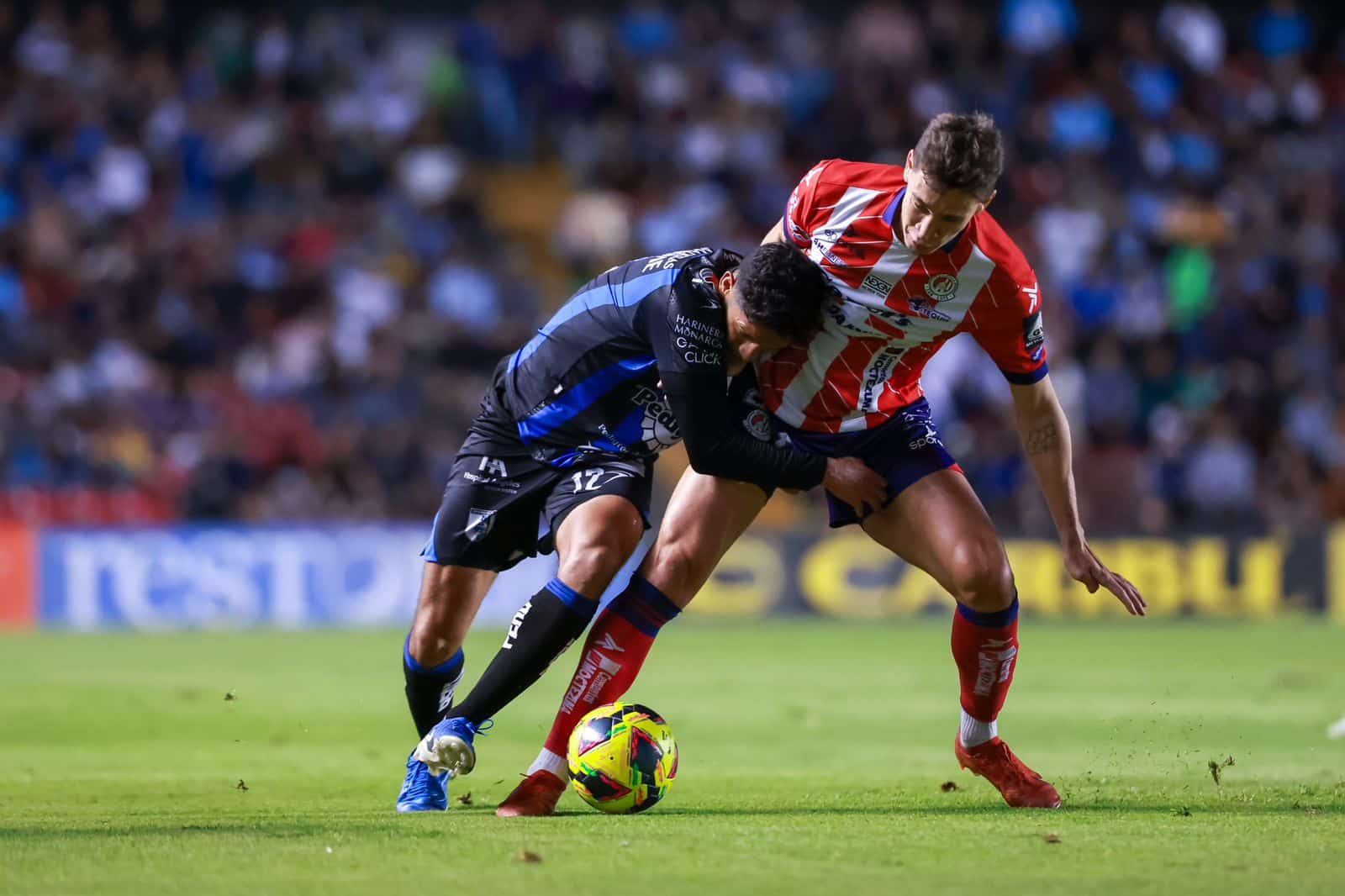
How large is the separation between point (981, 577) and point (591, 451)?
1.44 meters

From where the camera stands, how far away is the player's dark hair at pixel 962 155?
5.86 metres

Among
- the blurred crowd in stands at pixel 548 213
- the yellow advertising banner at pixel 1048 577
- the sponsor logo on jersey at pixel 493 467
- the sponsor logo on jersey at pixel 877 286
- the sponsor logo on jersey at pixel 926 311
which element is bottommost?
the sponsor logo on jersey at pixel 493 467

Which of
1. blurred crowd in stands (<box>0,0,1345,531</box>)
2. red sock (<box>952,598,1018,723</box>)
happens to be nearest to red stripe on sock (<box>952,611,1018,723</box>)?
red sock (<box>952,598,1018,723</box>)

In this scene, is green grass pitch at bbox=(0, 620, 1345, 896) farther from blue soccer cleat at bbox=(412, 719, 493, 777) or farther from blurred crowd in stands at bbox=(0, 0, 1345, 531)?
blurred crowd in stands at bbox=(0, 0, 1345, 531)

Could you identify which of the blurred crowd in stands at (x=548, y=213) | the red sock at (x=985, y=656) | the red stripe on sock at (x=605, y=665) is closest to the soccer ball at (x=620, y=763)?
the red stripe on sock at (x=605, y=665)

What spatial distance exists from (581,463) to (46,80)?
1582 centimetres

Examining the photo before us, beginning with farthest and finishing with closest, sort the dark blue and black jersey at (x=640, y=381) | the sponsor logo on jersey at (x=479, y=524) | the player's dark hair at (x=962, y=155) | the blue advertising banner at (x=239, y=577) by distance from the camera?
1. the blue advertising banner at (x=239, y=577)
2. the sponsor logo on jersey at (x=479, y=524)
3. the dark blue and black jersey at (x=640, y=381)
4. the player's dark hair at (x=962, y=155)

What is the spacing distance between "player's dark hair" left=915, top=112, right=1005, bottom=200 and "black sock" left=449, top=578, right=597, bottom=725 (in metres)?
1.84

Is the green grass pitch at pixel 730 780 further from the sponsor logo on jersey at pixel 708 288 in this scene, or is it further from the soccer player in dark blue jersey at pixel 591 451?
the sponsor logo on jersey at pixel 708 288

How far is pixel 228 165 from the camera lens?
20344mm

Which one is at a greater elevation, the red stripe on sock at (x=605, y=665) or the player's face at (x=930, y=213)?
the player's face at (x=930, y=213)

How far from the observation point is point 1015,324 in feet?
21.2

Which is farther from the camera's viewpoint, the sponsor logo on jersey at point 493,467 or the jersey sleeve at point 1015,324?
the sponsor logo on jersey at point 493,467

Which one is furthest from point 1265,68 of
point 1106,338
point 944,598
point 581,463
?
point 581,463
